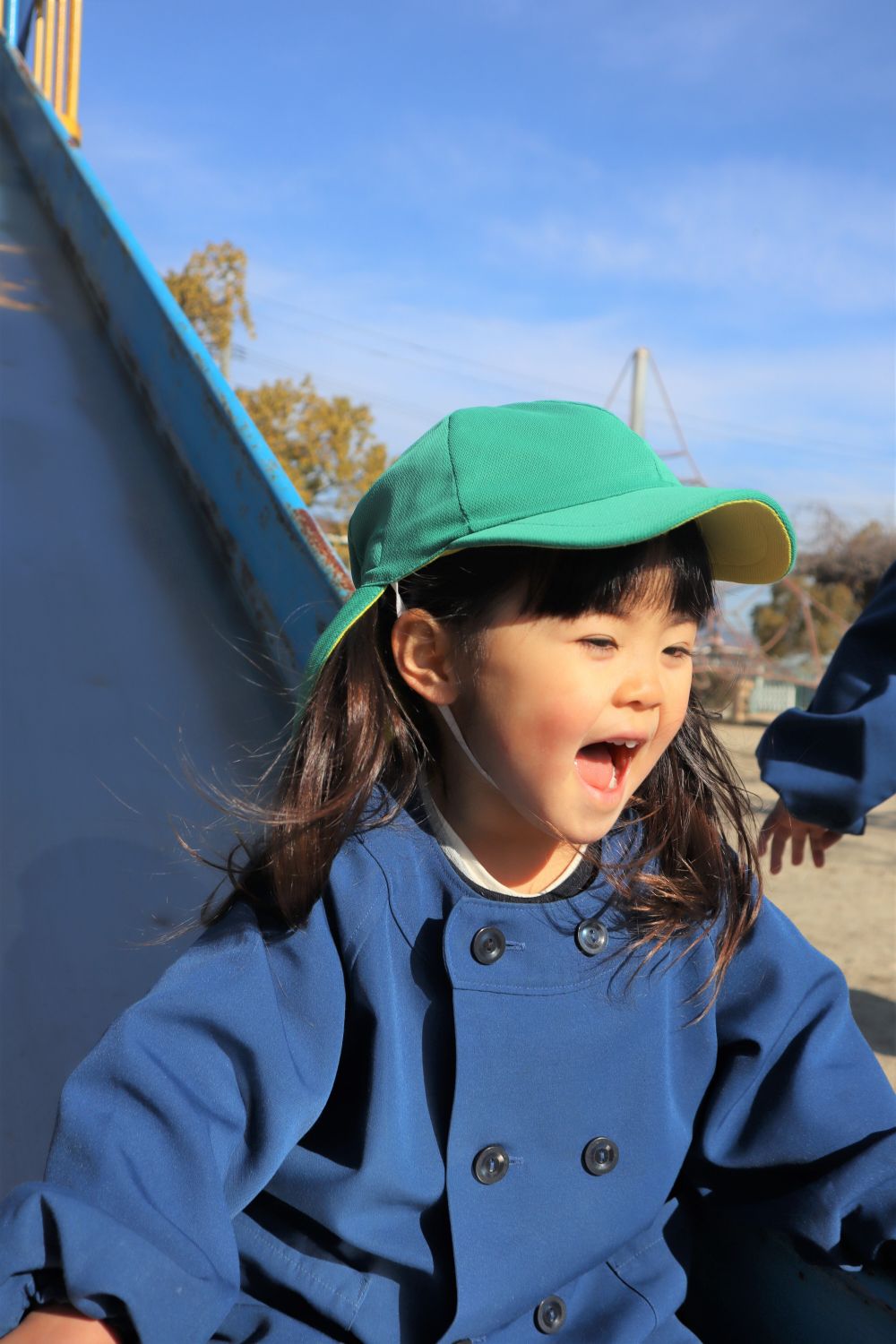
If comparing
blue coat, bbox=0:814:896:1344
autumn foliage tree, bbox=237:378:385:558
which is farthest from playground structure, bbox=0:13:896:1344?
autumn foliage tree, bbox=237:378:385:558

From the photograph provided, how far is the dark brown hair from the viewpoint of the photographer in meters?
0.97

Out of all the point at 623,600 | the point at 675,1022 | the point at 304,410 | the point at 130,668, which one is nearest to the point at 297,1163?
the point at 675,1022

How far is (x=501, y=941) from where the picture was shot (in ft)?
3.28

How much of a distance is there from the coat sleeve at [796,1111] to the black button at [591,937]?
136 mm

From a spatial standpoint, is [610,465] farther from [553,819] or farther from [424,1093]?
[424,1093]

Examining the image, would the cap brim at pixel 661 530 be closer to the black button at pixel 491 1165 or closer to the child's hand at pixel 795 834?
the black button at pixel 491 1165

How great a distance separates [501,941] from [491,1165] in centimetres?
18

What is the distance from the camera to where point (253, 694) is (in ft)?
5.86

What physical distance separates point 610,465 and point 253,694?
3.09 ft

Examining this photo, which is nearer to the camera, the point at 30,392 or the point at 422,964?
the point at 422,964

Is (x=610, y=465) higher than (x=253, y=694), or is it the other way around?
(x=610, y=465)

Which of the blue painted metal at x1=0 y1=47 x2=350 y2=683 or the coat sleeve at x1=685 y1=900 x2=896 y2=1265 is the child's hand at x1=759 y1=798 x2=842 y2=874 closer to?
the coat sleeve at x1=685 y1=900 x2=896 y2=1265

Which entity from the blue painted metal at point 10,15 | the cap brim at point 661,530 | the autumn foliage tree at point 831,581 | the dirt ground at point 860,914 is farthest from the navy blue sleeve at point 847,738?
the autumn foliage tree at point 831,581

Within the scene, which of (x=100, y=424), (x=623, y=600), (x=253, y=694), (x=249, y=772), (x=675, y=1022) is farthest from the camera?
(x=100, y=424)
